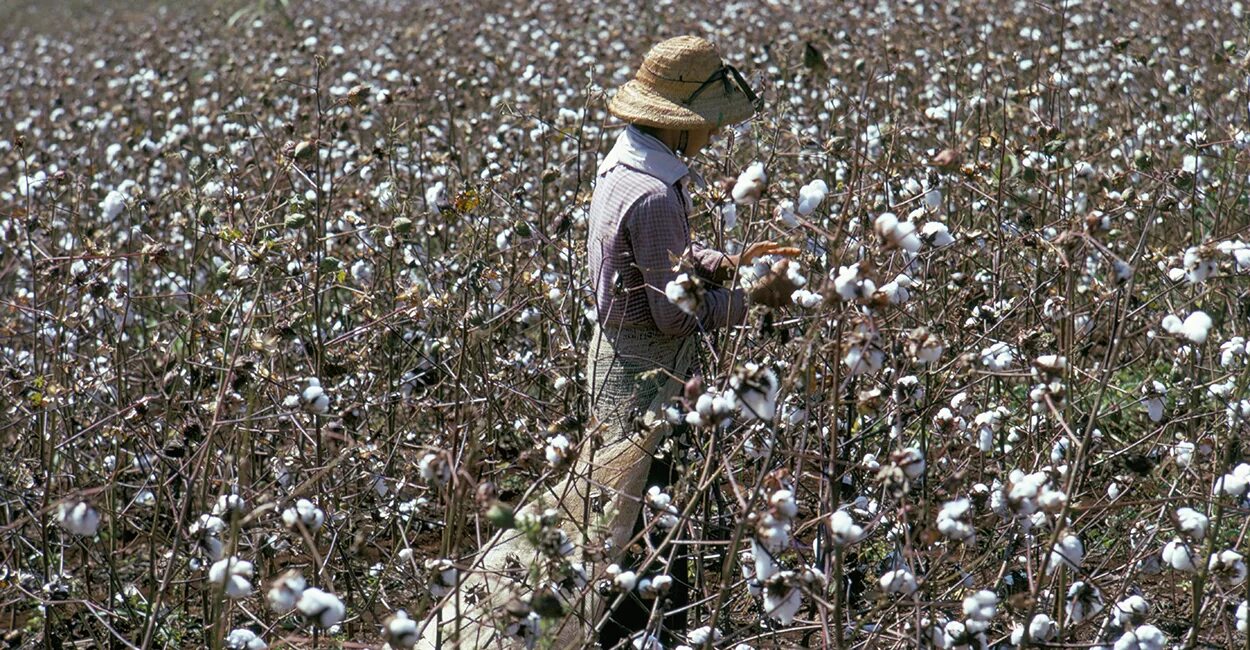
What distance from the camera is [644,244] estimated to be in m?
2.72

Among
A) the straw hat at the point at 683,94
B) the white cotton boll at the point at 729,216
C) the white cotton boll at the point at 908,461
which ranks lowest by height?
the white cotton boll at the point at 729,216

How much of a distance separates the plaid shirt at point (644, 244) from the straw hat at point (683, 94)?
0.18 ft

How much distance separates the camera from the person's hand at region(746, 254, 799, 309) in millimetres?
2326

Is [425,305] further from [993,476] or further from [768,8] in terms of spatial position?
[768,8]

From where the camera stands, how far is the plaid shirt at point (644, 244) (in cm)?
271

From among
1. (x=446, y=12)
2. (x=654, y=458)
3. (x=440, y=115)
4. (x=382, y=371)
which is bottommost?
(x=446, y=12)

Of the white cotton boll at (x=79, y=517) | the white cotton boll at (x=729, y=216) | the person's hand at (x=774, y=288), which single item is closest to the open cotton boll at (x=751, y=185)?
the person's hand at (x=774, y=288)

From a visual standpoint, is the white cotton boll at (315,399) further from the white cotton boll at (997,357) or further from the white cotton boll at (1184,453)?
the white cotton boll at (1184,453)

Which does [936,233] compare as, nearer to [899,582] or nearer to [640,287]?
[640,287]

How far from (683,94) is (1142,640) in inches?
52.4

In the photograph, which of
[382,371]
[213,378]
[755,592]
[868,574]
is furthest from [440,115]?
[755,592]

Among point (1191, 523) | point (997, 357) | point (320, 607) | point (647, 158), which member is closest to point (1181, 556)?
point (1191, 523)

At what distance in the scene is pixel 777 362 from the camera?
2.82m

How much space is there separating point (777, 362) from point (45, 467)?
5.31 feet
